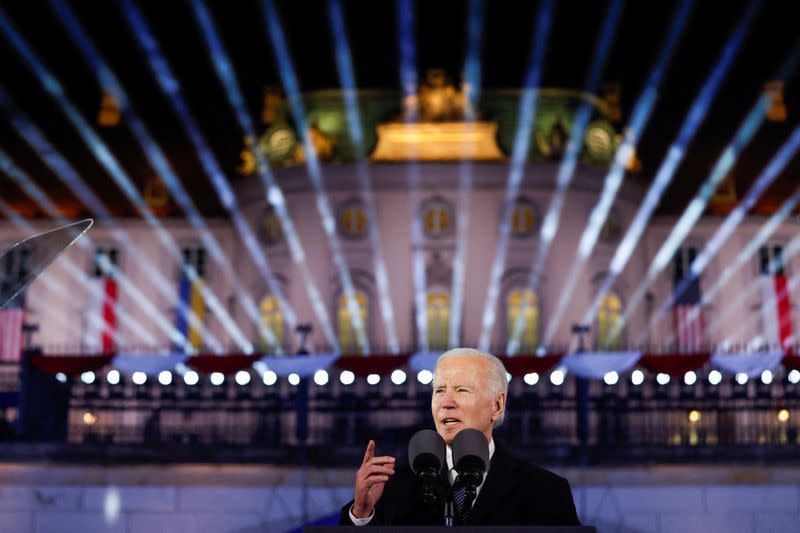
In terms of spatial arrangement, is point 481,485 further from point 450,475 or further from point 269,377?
point 269,377

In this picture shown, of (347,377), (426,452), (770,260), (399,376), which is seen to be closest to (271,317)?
(770,260)

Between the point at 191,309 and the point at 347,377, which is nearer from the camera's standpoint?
the point at 347,377

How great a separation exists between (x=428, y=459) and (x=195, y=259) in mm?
41884

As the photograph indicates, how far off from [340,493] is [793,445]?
274 inches

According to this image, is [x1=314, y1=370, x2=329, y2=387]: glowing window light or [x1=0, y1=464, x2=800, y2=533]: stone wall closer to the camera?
[x1=0, y1=464, x2=800, y2=533]: stone wall

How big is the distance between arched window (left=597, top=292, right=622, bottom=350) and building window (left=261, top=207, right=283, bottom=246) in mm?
12162

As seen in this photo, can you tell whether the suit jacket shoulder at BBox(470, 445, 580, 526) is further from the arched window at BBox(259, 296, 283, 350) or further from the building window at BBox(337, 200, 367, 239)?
the arched window at BBox(259, 296, 283, 350)

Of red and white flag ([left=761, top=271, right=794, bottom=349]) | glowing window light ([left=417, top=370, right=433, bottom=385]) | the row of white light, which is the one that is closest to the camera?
glowing window light ([left=417, top=370, right=433, bottom=385])

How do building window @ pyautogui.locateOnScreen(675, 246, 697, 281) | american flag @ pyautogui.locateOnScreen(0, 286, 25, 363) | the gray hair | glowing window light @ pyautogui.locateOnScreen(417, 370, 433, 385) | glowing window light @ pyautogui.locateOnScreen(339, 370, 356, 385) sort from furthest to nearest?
building window @ pyautogui.locateOnScreen(675, 246, 697, 281) < american flag @ pyautogui.locateOnScreen(0, 286, 25, 363) < glowing window light @ pyautogui.locateOnScreen(339, 370, 356, 385) < glowing window light @ pyautogui.locateOnScreen(417, 370, 433, 385) < the gray hair

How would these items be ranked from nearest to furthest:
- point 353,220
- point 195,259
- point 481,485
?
point 481,485, point 353,220, point 195,259

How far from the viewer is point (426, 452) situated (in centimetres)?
381

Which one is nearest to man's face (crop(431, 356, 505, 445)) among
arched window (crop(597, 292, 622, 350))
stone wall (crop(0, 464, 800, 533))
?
stone wall (crop(0, 464, 800, 533))

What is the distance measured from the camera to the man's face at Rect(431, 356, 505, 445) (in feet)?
13.8

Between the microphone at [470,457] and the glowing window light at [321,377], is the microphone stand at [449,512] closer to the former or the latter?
the microphone at [470,457]
